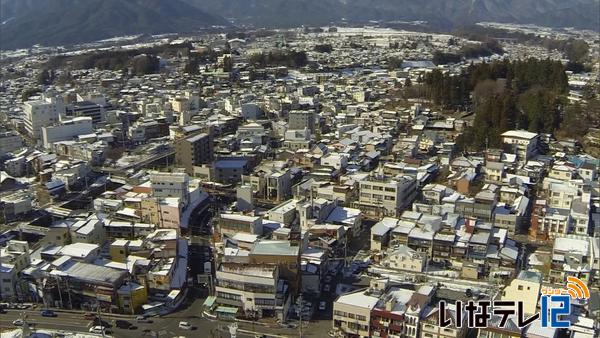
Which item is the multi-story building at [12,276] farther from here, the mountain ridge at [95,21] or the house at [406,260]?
the mountain ridge at [95,21]

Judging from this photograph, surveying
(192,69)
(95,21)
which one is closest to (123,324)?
(192,69)

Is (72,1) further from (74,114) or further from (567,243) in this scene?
(567,243)

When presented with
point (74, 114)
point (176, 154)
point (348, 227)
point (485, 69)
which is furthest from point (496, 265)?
point (74, 114)

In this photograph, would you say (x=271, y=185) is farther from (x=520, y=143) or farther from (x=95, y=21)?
(x=95, y=21)

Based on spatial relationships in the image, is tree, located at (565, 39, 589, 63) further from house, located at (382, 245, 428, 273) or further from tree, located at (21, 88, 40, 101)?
tree, located at (21, 88, 40, 101)

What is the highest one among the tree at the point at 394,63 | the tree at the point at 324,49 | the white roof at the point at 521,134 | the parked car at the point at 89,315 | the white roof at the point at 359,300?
the tree at the point at 324,49

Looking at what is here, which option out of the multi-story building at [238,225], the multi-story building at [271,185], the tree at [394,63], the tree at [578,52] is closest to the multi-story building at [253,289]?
the multi-story building at [238,225]
